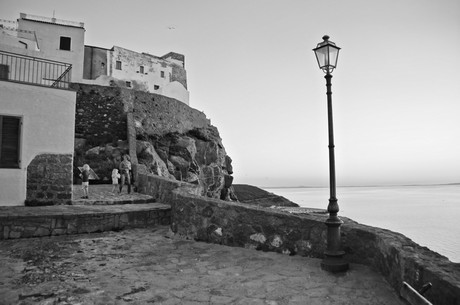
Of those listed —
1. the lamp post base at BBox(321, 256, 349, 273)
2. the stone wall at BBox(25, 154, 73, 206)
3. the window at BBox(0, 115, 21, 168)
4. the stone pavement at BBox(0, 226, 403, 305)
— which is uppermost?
the window at BBox(0, 115, 21, 168)

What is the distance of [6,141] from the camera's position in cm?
810

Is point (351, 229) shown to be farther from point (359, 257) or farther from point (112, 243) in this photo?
point (112, 243)

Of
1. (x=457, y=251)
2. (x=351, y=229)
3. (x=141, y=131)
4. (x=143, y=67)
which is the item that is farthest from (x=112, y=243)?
(x=143, y=67)

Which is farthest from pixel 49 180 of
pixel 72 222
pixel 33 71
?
pixel 33 71

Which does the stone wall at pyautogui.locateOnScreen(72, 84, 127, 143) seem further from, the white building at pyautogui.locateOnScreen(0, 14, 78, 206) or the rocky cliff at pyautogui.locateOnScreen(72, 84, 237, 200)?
the white building at pyautogui.locateOnScreen(0, 14, 78, 206)

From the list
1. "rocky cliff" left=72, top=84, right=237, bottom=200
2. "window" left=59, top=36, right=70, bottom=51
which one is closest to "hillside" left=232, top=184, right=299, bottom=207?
"rocky cliff" left=72, top=84, right=237, bottom=200

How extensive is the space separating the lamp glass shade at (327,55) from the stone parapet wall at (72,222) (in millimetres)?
5688

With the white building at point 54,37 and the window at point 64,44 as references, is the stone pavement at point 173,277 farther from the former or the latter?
the window at point 64,44

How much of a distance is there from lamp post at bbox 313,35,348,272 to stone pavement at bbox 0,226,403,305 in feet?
0.57

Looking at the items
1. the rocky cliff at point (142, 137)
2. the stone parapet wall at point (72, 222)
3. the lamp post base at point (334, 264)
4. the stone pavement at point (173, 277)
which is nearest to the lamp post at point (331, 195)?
the lamp post base at point (334, 264)

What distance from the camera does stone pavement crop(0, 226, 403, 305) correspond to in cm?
353

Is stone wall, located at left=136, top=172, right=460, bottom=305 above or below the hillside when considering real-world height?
above

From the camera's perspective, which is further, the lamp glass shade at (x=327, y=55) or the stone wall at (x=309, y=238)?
the lamp glass shade at (x=327, y=55)

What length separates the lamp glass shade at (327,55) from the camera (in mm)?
5027
